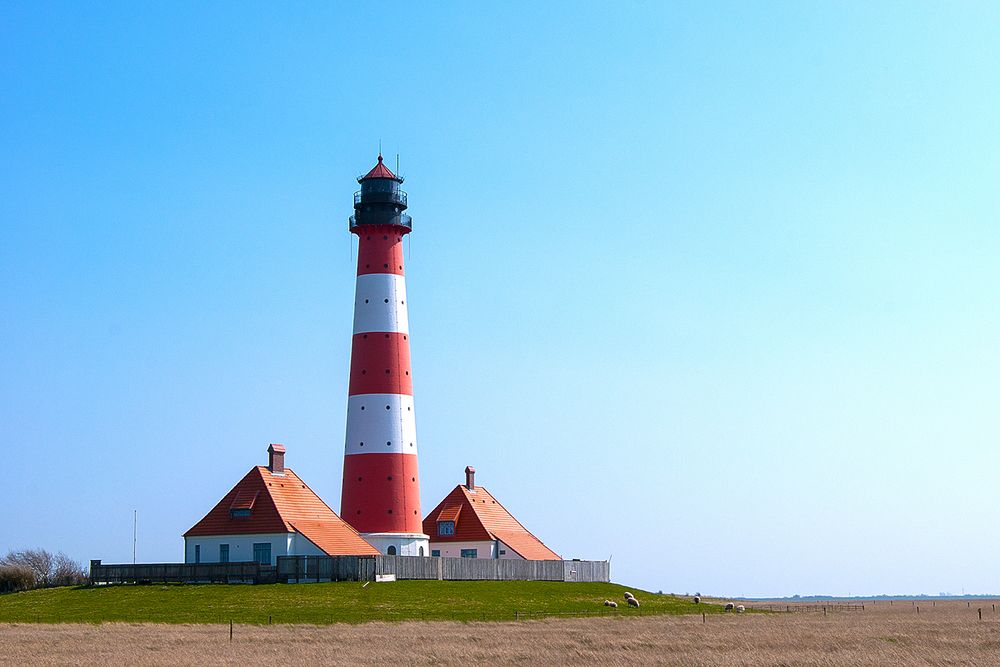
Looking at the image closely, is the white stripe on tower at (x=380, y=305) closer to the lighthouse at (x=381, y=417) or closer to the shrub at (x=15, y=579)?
the lighthouse at (x=381, y=417)

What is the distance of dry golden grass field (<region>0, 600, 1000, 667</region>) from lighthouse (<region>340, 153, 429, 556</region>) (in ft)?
71.4

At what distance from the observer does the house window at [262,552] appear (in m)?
67.2

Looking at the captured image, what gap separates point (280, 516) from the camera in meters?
67.5

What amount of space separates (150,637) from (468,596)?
2063 centimetres

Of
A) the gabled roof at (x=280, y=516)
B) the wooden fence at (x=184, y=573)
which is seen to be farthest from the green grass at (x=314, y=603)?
the gabled roof at (x=280, y=516)

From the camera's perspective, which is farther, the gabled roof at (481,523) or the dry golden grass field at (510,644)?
the gabled roof at (481,523)

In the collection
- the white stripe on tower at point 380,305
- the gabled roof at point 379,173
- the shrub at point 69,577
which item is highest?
the gabled roof at point 379,173

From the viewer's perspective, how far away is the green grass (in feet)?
160

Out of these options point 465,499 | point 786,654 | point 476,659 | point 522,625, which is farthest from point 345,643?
point 465,499

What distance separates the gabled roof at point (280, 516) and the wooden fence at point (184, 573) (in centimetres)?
439

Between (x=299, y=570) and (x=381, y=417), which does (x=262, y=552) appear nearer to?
(x=299, y=570)

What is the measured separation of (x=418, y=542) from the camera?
233 feet

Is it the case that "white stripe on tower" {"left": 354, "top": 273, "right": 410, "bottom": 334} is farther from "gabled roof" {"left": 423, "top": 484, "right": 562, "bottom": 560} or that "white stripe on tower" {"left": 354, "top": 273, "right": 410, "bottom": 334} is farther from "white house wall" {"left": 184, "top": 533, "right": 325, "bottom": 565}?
"gabled roof" {"left": 423, "top": 484, "right": 562, "bottom": 560}

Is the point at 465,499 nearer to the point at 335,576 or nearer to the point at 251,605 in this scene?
the point at 335,576
